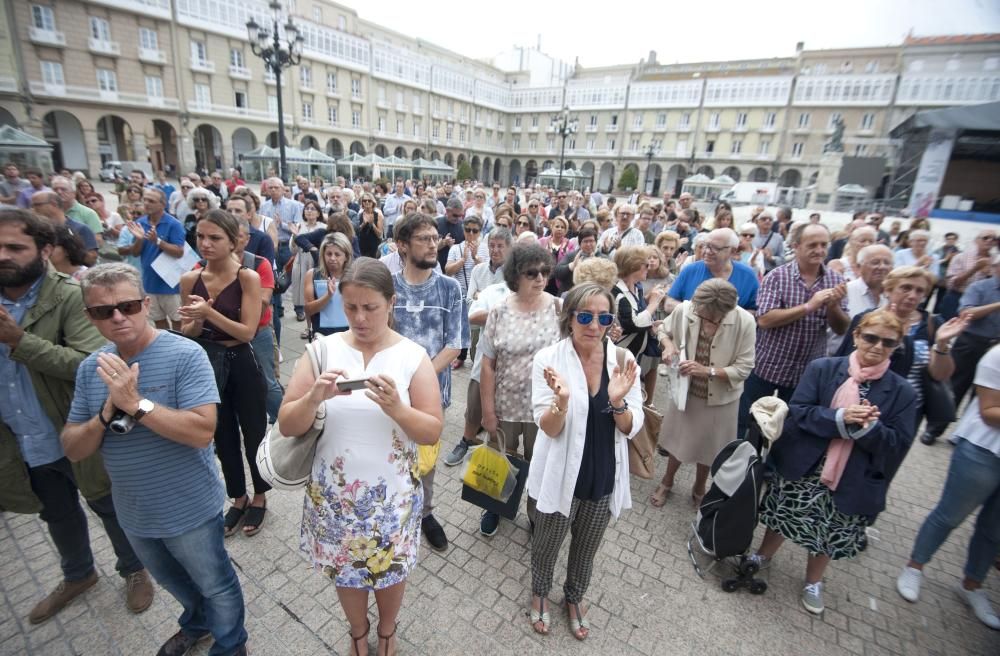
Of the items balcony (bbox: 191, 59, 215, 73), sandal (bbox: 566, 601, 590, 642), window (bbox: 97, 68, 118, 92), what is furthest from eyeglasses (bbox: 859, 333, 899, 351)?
balcony (bbox: 191, 59, 215, 73)

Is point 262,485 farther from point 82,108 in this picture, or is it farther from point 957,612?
point 82,108

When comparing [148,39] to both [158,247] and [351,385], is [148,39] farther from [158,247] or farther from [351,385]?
[351,385]

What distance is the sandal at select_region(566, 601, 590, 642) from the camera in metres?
2.57

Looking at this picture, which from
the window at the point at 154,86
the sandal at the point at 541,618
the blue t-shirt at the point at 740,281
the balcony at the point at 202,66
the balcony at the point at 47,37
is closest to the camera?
the sandal at the point at 541,618

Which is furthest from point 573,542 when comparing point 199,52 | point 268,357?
point 199,52

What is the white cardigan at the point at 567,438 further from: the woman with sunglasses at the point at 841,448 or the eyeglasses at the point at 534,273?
the woman with sunglasses at the point at 841,448

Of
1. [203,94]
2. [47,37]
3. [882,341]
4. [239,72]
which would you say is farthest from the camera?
[239,72]

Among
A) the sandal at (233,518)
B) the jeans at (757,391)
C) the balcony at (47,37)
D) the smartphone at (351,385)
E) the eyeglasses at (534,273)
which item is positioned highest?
the balcony at (47,37)

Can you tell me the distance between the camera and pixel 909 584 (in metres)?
3.06

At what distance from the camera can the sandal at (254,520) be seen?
321cm

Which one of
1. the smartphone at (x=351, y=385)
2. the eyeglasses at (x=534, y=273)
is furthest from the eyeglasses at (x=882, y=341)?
the smartphone at (x=351, y=385)

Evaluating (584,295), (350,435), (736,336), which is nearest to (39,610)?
(350,435)

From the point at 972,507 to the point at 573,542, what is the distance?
2.69m

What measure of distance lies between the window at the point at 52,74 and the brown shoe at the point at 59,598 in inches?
1579
